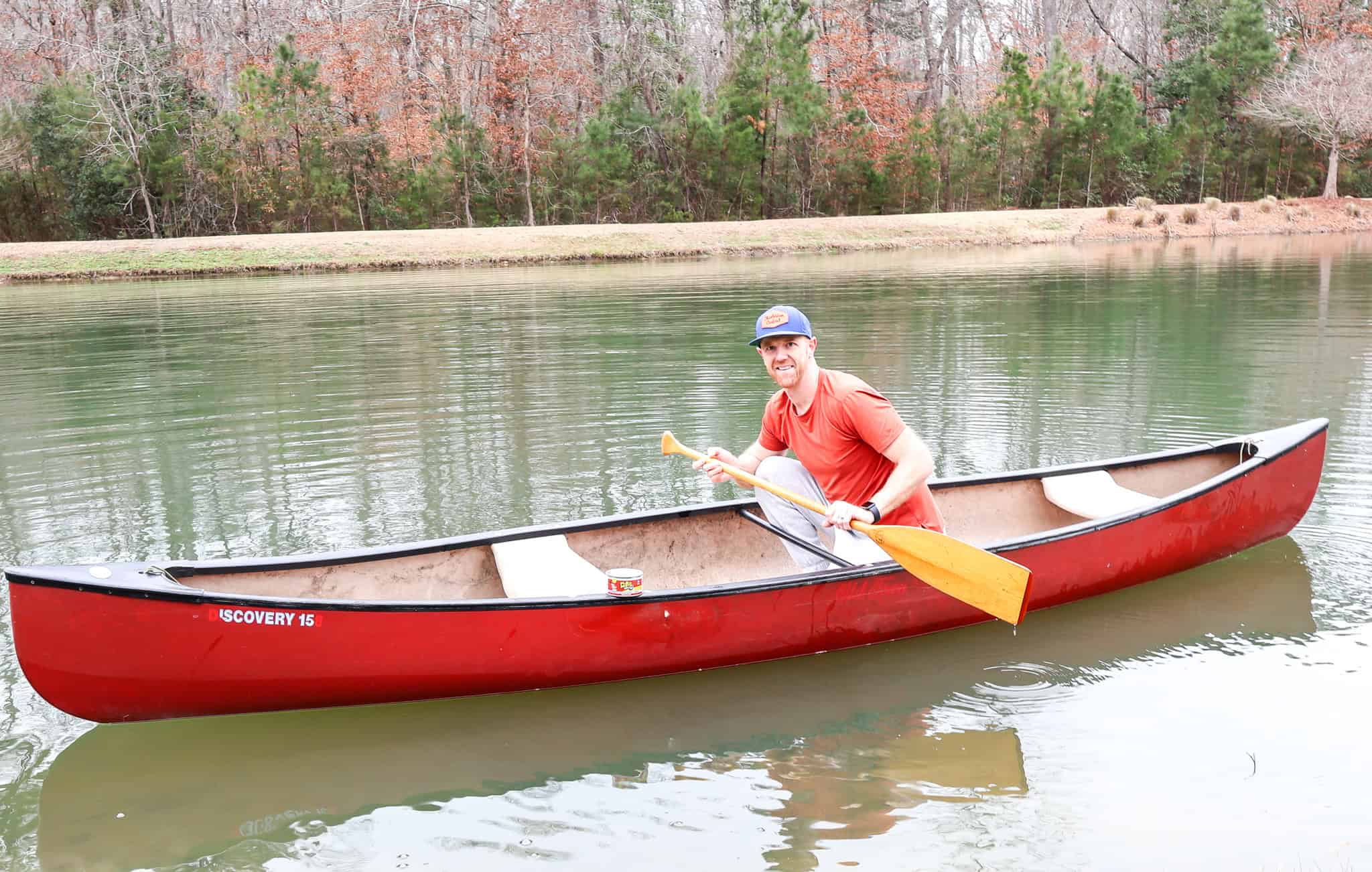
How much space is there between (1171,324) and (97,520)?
13.7 metres

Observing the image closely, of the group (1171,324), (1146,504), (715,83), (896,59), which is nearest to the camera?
(1146,504)

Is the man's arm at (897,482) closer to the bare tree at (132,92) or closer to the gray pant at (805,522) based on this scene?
the gray pant at (805,522)

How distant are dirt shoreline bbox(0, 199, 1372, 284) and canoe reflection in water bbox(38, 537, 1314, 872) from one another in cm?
2887

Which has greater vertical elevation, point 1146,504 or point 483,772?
point 1146,504

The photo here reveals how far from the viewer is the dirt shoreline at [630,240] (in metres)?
32.5

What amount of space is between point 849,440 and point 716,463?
68 cm

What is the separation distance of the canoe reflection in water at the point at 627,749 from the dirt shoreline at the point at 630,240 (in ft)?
94.7

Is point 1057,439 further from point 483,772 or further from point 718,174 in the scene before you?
point 718,174

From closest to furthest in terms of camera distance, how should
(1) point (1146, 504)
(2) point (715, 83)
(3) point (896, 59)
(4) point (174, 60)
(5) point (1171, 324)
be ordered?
(1) point (1146, 504) → (5) point (1171, 324) → (4) point (174, 60) → (2) point (715, 83) → (3) point (896, 59)

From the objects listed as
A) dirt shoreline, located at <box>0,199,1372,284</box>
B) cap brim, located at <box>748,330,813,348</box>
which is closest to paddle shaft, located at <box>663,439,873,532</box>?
cap brim, located at <box>748,330,813,348</box>

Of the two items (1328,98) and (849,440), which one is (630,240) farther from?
(849,440)

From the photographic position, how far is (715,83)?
4753 cm

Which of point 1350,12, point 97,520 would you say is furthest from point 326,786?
point 1350,12

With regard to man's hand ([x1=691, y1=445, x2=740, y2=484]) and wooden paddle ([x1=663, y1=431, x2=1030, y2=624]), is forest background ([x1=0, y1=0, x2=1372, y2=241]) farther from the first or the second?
wooden paddle ([x1=663, y1=431, x2=1030, y2=624])
